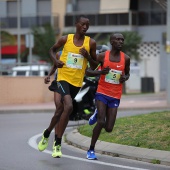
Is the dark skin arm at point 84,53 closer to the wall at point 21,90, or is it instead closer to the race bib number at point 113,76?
the race bib number at point 113,76

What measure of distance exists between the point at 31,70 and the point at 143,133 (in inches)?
713

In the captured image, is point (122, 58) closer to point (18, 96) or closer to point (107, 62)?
point (107, 62)

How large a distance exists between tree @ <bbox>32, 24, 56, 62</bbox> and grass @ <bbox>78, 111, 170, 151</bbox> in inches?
1152

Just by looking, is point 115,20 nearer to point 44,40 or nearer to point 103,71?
point 44,40

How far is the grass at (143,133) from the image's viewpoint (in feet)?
38.6

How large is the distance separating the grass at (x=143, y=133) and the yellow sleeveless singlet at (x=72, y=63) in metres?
1.73

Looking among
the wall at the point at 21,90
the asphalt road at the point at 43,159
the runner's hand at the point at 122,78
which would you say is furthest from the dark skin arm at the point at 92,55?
the wall at the point at 21,90

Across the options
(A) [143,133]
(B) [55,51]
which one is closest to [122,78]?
(B) [55,51]

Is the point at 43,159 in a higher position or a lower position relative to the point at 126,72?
lower

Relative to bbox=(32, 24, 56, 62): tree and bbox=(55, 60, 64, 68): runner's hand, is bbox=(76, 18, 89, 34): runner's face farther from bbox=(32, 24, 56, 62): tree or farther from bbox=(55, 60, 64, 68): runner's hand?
bbox=(32, 24, 56, 62): tree

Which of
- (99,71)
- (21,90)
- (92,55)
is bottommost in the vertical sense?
(21,90)

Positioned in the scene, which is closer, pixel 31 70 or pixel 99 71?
pixel 99 71

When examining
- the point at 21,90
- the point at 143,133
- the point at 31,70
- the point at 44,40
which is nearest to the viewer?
the point at 143,133

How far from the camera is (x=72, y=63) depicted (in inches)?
428
